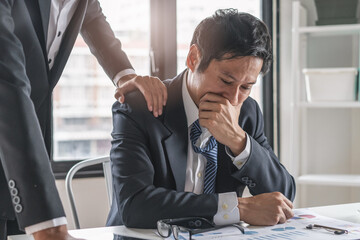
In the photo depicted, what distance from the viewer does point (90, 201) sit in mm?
2590

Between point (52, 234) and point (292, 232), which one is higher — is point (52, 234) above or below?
above

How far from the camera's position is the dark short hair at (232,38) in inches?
57.8

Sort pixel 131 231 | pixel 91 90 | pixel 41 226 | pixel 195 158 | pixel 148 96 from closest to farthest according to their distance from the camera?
1. pixel 41 226
2. pixel 131 231
3. pixel 148 96
4. pixel 195 158
5. pixel 91 90

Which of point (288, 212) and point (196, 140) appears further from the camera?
point (196, 140)

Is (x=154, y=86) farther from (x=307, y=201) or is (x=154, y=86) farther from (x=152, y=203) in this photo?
(x=307, y=201)

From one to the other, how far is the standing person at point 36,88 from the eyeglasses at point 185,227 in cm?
34

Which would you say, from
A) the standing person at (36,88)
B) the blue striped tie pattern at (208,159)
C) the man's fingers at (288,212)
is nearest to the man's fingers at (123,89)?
the standing person at (36,88)

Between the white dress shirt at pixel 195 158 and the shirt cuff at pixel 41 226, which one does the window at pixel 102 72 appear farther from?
→ the shirt cuff at pixel 41 226

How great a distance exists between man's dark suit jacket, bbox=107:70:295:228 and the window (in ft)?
3.67

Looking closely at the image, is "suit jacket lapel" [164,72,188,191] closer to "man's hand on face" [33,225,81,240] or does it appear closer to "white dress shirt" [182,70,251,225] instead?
"white dress shirt" [182,70,251,225]

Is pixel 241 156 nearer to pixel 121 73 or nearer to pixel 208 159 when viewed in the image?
pixel 208 159

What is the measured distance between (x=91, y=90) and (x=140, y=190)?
1.46 metres

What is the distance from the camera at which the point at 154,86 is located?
148cm

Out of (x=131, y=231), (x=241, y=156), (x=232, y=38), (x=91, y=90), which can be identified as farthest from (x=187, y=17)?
(x=131, y=231)
